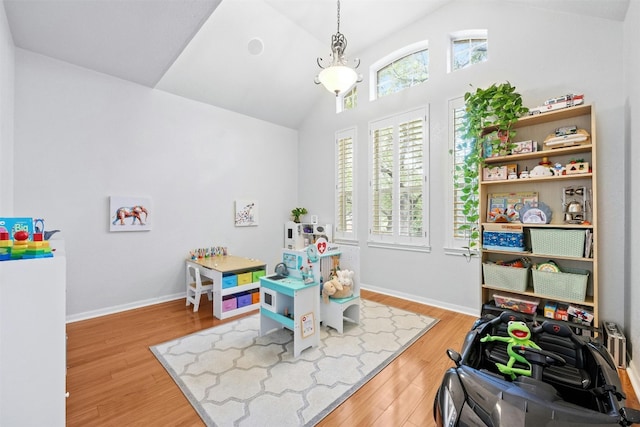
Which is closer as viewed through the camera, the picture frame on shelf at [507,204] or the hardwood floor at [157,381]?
the hardwood floor at [157,381]

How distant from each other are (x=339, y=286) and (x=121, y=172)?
3071 mm

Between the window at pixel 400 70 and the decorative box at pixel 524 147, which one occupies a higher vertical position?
the window at pixel 400 70

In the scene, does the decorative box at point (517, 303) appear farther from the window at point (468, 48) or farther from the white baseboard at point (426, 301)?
the window at point (468, 48)

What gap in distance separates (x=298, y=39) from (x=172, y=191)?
9.44 feet

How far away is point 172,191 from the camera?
12.9 feet

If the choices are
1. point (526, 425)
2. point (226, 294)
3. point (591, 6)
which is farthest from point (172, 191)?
point (591, 6)

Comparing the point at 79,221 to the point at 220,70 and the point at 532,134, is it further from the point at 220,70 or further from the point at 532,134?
the point at 532,134

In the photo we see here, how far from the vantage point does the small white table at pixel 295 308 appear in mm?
2375

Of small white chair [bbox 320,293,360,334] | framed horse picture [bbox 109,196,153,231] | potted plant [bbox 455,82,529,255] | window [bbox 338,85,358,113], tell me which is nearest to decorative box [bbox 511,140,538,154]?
potted plant [bbox 455,82,529,255]

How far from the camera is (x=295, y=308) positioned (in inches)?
93.0

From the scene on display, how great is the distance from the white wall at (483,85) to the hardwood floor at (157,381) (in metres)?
0.73

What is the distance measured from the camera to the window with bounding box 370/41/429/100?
152 inches

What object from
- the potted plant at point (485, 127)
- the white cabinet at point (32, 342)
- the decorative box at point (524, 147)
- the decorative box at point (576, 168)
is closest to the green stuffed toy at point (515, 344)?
the potted plant at point (485, 127)

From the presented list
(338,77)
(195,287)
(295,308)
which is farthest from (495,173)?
(195,287)
